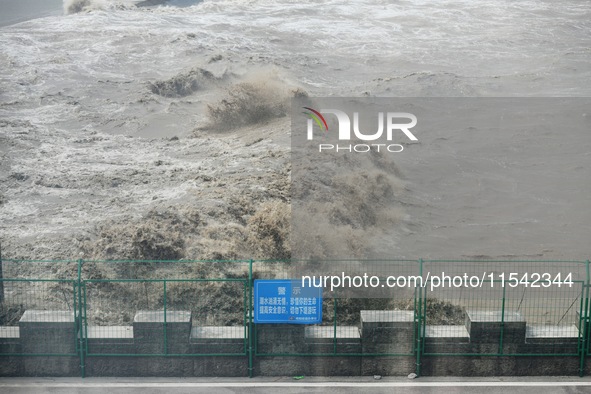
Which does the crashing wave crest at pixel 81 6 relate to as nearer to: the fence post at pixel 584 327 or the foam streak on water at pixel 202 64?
the foam streak on water at pixel 202 64

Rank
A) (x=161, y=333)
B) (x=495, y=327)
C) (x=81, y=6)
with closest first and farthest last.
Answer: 1. (x=161, y=333)
2. (x=495, y=327)
3. (x=81, y=6)

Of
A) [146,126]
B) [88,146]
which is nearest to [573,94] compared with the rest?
[146,126]

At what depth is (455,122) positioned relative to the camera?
3672 cm

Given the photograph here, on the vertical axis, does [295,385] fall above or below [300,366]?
below

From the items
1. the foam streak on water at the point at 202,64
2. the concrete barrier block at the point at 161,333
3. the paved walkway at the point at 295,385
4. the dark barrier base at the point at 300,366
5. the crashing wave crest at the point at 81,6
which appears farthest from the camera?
the crashing wave crest at the point at 81,6

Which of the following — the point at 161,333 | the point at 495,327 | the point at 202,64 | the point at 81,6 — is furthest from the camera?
the point at 81,6

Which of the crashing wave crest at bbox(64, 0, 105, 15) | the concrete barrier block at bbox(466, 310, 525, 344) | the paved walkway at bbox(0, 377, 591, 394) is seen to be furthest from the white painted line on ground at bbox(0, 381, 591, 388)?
the crashing wave crest at bbox(64, 0, 105, 15)

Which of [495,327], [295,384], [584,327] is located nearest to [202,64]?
[295,384]

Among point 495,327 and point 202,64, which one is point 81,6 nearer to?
point 202,64

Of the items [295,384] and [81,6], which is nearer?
[295,384]

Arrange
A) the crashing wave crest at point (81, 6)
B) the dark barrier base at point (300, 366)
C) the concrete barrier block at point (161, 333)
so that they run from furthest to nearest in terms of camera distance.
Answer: the crashing wave crest at point (81, 6) → the dark barrier base at point (300, 366) → the concrete barrier block at point (161, 333)

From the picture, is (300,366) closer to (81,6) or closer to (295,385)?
(295,385)

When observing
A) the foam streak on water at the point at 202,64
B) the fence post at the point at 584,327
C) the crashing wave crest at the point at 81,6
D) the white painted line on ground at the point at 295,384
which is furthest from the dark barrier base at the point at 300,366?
the crashing wave crest at the point at 81,6

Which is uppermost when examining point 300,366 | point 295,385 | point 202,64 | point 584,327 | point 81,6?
point 81,6
